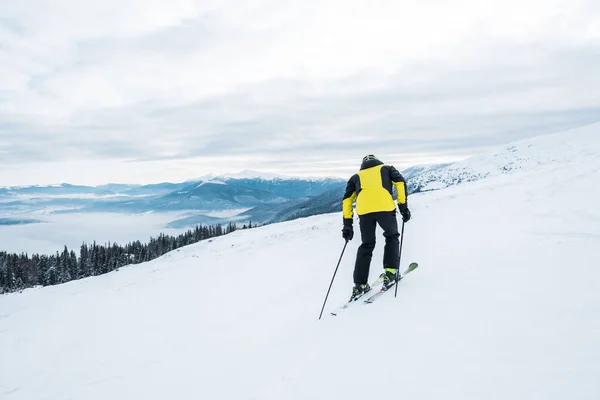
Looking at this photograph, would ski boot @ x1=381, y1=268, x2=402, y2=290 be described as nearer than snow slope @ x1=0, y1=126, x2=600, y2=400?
No

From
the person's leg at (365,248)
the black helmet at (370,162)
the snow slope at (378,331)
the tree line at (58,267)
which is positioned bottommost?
the tree line at (58,267)

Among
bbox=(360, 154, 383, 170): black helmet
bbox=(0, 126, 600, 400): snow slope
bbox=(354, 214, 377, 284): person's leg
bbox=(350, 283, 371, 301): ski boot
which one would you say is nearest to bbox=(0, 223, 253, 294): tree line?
bbox=(0, 126, 600, 400): snow slope

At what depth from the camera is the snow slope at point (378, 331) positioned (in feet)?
11.8

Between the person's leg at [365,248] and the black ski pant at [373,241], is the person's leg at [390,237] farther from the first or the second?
the person's leg at [365,248]

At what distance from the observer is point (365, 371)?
3988 mm

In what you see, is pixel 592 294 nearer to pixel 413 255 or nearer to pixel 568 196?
pixel 413 255

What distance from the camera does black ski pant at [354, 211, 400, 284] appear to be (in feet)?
22.8

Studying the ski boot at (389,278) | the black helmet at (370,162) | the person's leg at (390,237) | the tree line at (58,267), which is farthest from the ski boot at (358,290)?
the tree line at (58,267)

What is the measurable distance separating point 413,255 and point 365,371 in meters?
6.80

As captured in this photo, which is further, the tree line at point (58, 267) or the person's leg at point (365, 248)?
the tree line at point (58, 267)

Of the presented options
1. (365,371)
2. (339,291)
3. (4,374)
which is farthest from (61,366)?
(365,371)

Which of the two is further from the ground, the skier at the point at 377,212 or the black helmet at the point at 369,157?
the black helmet at the point at 369,157

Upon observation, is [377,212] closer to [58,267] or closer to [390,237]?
[390,237]

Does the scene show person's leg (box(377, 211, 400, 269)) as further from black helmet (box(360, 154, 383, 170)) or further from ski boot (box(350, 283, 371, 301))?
black helmet (box(360, 154, 383, 170))
